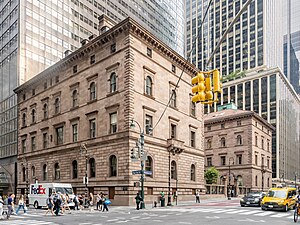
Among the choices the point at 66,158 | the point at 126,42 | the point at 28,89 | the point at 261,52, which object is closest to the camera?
the point at 126,42

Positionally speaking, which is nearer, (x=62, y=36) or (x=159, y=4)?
(x=62, y=36)

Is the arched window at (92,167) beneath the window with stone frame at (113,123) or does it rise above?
beneath

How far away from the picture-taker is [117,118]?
38.2 meters

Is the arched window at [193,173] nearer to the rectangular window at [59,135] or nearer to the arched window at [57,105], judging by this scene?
the rectangular window at [59,135]

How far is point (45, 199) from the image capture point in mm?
35312

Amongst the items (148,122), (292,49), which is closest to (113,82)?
(148,122)

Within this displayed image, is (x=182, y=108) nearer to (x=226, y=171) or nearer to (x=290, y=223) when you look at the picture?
(x=290, y=223)

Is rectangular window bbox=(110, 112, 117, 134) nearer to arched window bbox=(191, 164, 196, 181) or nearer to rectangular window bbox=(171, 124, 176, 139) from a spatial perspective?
rectangular window bbox=(171, 124, 176, 139)

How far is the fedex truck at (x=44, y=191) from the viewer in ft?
112

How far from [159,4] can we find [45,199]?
262ft

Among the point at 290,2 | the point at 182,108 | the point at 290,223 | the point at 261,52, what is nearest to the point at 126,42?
the point at 182,108

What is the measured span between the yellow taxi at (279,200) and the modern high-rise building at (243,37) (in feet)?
324

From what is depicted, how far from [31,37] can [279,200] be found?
52.9 meters

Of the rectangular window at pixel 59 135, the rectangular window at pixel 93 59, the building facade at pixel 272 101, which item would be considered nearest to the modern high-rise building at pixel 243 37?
the building facade at pixel 272 101
